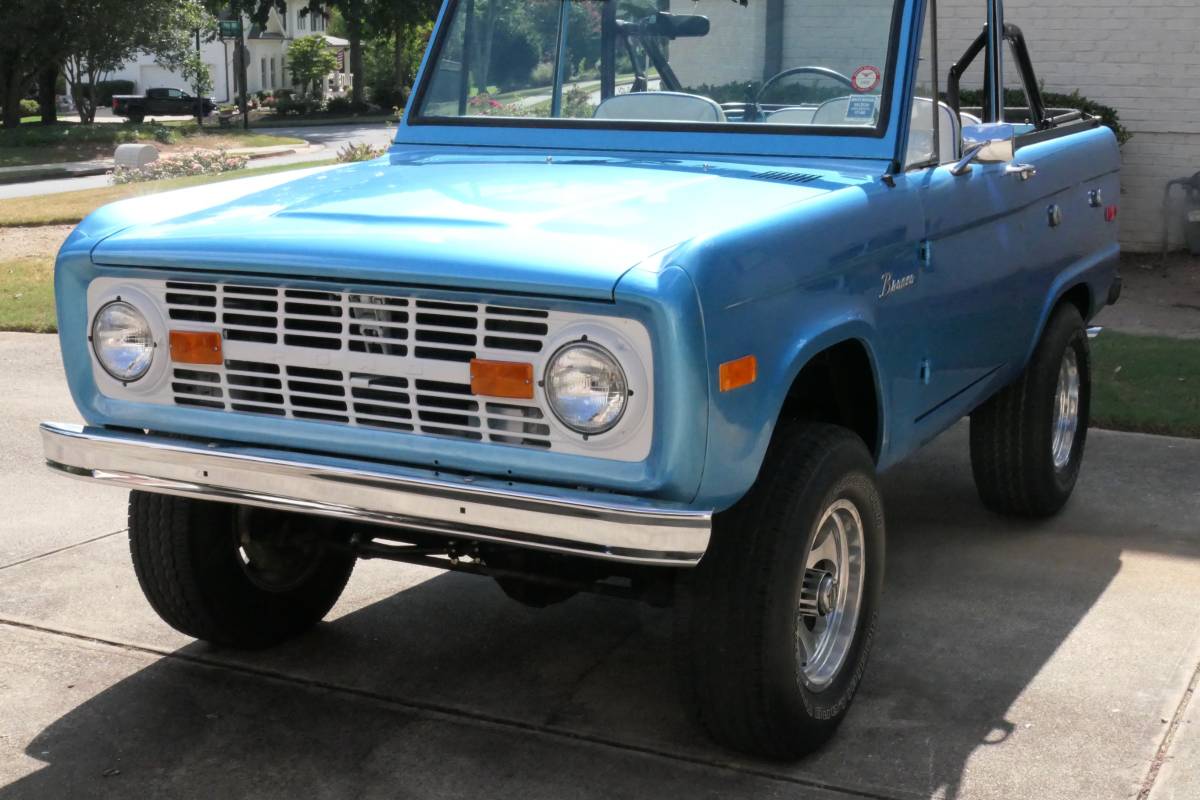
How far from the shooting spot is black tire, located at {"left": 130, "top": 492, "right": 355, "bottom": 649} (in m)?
4.21

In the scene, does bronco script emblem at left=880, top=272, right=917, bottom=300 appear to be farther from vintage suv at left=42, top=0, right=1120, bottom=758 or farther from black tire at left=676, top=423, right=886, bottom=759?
black tire at left=676, top=423, right=886, bottom=759

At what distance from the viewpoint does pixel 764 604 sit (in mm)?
3422

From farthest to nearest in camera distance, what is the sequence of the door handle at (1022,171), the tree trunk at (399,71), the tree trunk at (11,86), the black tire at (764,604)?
the tree trunk at (399,71), the tree trunk at (11,86), the door handle at (1022,171), the black tire at (764,604)

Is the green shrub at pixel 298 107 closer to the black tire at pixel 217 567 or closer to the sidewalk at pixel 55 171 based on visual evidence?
the sidewalk at pixel 55 171

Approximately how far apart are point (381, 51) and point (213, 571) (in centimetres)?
6646

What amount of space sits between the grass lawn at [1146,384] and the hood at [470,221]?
3481mm

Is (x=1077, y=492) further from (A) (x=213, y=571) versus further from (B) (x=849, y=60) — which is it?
(A) (x=213, y=571)

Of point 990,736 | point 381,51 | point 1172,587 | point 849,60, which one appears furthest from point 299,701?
point 381,51

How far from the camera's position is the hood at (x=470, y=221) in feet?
10.7

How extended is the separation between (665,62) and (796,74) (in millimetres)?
495

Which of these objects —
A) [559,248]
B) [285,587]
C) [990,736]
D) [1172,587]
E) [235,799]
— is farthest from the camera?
[1172,587]

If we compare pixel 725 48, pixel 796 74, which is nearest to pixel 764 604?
pixel 796 74

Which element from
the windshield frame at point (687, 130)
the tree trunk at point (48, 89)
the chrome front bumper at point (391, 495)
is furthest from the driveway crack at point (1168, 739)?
the tree trunk at point (48, 89)

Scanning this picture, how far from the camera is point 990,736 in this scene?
389 cm
